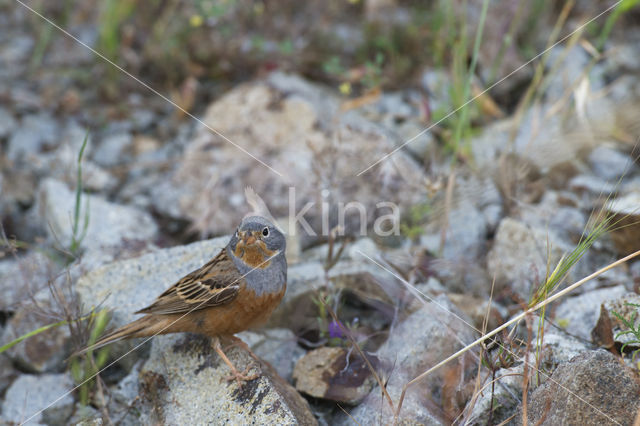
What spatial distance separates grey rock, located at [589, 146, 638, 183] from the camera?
4949mm

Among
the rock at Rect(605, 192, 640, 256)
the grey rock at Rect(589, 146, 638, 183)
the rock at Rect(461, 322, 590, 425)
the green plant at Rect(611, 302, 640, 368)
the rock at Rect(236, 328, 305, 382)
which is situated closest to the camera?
the green plant at Rect(611, 302, 640, 368)

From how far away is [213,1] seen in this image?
646cm

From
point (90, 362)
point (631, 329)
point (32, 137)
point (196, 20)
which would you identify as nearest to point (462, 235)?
point (631, 329)

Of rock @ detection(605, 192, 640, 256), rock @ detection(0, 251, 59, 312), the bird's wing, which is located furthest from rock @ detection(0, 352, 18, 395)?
rock @ detection(605, 192, 640, 256)

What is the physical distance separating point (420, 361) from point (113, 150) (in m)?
3.84

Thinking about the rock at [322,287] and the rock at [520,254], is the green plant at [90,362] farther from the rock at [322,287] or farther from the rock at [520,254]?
the rock at [520,254]

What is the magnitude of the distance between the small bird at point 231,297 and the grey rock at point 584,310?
1642 millimetres

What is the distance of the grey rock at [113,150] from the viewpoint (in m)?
5.91

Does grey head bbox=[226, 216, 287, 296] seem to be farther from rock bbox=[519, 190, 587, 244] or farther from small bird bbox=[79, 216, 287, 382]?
rock bbox=[519, 190, 587, 244]

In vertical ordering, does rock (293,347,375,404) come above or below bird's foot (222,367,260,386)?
below

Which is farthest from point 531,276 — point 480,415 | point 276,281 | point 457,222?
point 276,281

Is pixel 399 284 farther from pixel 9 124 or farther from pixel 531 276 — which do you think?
pixel 9 124

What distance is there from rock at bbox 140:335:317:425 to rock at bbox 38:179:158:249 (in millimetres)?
1293

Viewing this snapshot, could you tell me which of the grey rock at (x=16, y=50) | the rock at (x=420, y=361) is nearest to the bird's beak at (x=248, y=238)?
the rock at (x=420, y=361)
